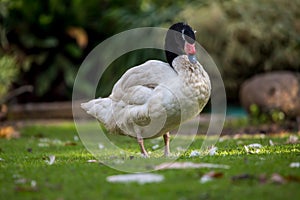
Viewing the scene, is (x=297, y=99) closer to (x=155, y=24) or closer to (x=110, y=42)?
(x=155, y=24)

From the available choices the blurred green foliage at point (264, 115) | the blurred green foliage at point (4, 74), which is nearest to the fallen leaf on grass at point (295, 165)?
the blurred green foliage at point (264, 115)

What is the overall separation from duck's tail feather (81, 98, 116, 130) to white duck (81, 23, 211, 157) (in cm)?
1

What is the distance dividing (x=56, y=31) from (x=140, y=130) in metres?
11.9

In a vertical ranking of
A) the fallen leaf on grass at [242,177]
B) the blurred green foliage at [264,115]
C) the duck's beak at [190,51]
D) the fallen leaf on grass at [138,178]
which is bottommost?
the blurred green foliage at [264,115]

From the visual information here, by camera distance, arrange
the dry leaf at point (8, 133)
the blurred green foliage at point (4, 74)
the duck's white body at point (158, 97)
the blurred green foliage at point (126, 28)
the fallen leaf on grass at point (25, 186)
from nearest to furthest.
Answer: the fallen leaf on grass at point (25, 186), the duck's white body at point (158, 97), the dry leaf at point (8, 133), the blurred green foliage at point (4, 74), the blurred green foliage at point (126, 28)

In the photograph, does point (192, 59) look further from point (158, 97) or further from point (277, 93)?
point (277, 93)

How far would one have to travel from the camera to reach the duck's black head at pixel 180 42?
21.7ft

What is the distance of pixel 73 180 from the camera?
4.95m

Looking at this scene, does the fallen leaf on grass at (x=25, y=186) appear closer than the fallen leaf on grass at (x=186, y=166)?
Yes

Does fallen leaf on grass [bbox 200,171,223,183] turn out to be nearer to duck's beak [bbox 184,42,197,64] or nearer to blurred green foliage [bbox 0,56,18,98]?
duck's beak [bbox 184,42,197,64]

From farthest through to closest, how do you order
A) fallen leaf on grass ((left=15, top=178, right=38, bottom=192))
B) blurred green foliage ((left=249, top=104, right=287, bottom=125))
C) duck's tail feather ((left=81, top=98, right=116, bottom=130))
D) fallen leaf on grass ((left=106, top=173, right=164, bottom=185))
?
1. blurred green foliage ((left=249, top=104, right=287, bottom=125))
2. duck's tail feather ((left=81, top=98, right=116, bottom=130))
3. fallen leaf on grass ((left=106, top=173, right=164, bottom=185))
4. fallen leaf on grass ((left=15, top=178, right=38, bottom=192))

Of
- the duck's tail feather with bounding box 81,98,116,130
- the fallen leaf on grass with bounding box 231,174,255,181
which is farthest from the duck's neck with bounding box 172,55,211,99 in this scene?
the fallen leaf on grass with bounding box 231,174,255,181

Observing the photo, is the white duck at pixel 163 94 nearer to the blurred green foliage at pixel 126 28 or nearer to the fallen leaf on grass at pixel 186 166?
the fallen leaf on grass at pixel 186 166

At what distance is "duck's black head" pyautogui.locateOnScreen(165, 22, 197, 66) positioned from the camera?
6.61 m
